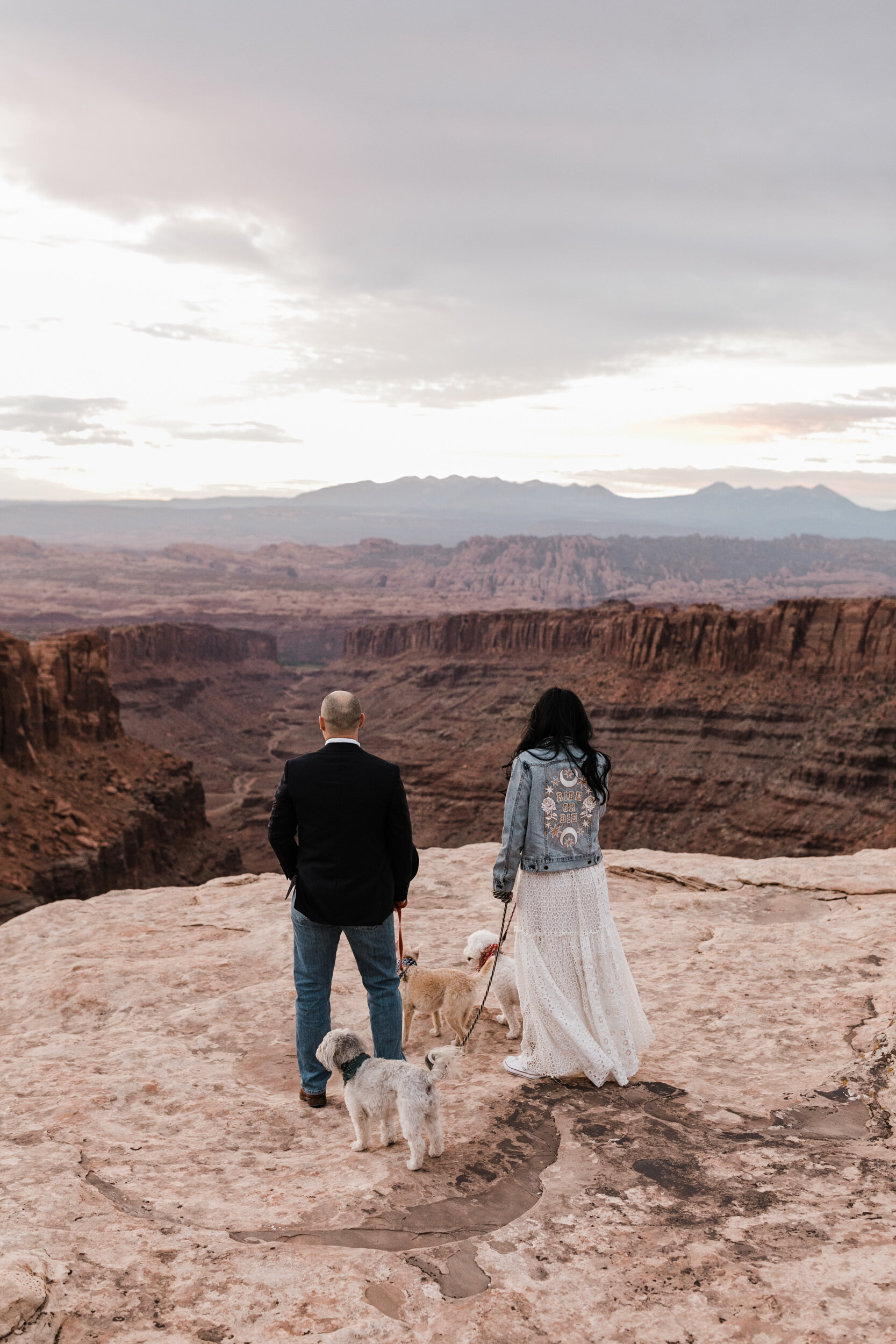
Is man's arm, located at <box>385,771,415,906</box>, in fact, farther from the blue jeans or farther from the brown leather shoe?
the brown leather shoe

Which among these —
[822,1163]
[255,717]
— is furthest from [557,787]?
[255,717]

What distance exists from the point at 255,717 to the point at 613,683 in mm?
56315

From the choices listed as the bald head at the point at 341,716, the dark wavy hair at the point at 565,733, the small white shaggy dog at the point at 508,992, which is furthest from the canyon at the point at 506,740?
the dark wavy hair at the point at 565,733

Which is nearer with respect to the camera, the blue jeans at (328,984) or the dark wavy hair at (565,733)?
the blue jeans at (328,984)

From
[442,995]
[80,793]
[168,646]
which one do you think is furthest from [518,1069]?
[168,646]

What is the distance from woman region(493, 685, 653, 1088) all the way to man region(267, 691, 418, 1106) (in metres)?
0.71

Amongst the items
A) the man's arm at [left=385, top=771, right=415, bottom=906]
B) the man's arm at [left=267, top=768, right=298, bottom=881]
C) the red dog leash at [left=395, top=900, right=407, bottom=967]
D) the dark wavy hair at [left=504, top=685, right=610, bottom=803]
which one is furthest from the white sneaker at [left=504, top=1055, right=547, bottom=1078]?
the man's arm at [left=267, top=768, right=298, bottom=881]

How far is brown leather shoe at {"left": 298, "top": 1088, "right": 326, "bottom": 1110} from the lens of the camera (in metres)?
4.93

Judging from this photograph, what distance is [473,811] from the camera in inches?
2093

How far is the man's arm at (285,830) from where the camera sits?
15.5 feet

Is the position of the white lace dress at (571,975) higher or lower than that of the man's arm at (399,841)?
lower

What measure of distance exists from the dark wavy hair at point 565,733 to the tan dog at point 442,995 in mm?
1740

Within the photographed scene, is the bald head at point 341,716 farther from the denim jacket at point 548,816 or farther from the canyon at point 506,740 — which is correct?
the canyon at point 506,740

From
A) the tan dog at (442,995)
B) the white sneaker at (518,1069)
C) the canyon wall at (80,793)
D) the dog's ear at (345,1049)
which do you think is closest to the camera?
the dog's ear at (345,1049)
